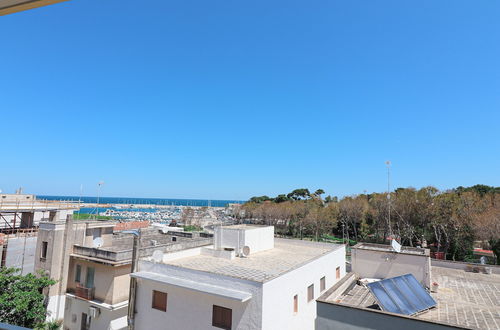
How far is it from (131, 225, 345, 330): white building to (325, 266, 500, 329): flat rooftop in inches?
98.0

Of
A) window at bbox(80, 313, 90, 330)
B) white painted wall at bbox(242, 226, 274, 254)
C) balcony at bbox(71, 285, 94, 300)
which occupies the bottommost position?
window at bbox(80, 313, 90, 330)

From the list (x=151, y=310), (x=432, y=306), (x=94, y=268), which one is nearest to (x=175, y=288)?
(x=151, y=310)

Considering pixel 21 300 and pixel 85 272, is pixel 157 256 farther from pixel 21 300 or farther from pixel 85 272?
pixel 85 272

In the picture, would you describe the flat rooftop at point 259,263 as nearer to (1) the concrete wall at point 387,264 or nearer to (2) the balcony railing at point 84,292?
(1) the concrete wall at point 387,264

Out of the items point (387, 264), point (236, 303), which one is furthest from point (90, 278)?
point (387, 264)

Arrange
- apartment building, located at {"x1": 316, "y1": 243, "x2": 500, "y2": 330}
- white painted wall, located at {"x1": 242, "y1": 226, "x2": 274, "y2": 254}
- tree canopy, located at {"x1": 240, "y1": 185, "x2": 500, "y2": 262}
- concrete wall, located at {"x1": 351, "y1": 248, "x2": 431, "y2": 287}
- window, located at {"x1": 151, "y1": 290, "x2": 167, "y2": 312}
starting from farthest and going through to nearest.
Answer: tree canopy, located at {"x1": 240, "y1": 185, "x2": 500, "y2": 262}, white painted wall, located at {"x1": 242, "y1": 226, "x2": 274, "y2": 254}, window, located at {"x1": 151, "y1": 290, "x2": 167, "y2": 312}, concrete wall, located at {"x1": 351, "y1": 248, "x2": 431, "y2": 287}, apartment building, located at {"x1": 316, "y1": 243, "x2": 500, "y2": 330}

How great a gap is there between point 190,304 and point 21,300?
362 inches

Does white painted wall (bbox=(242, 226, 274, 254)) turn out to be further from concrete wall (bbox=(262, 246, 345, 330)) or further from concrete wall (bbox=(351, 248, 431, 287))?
concrete wall (bbox=(351, 248, 431, 287))

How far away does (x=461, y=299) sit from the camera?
31.8ft

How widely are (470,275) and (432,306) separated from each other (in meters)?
5.95

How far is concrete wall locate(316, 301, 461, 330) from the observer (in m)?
7.08

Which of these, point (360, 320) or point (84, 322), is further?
point (84, 322)

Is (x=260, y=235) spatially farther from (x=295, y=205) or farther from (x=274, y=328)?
(x=295, y=205)

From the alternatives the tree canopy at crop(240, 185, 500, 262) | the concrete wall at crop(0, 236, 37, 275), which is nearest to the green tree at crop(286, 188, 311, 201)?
the tree canopy at crop(240, 185, 500, 262)
